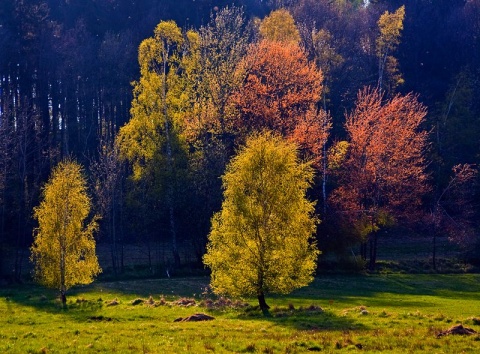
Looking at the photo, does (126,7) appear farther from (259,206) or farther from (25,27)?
(259,206)

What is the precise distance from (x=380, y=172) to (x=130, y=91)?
3355 cm

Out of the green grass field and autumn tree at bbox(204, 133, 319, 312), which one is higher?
autumn tree at bbox(204, 133, 319, 312)

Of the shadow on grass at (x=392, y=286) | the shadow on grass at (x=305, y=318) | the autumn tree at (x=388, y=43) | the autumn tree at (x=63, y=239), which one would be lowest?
the shadow on grass at (x=392, y=286)

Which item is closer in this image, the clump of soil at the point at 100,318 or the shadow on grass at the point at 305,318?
the shadow on grass at the point at 305,318

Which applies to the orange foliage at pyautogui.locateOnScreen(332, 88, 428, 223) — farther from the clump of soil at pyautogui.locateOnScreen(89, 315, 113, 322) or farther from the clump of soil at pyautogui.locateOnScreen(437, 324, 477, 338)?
the clump of soil at pyautogui.locateOnScreen(437, 324, 477, 338)

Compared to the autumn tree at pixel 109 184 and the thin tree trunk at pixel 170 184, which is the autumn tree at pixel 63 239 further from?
the thin tree trunk at pixel 170 184

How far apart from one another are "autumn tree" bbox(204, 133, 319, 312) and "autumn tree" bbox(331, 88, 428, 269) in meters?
24.8

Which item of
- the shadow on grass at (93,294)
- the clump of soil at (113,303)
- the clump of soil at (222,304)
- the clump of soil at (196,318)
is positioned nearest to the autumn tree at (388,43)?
the shadow on grass at (93,294)

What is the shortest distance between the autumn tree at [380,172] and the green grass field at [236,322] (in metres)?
13.0

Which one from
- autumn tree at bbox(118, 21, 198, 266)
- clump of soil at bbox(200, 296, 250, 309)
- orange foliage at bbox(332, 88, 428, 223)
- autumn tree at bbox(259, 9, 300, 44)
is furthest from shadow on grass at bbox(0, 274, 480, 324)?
autumn tree at bbox(259, 9, 300, 44)

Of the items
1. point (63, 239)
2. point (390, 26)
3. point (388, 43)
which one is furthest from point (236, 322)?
point (388, 43)

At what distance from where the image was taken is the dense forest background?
5566 centimetres

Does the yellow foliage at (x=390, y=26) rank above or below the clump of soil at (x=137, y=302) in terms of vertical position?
above

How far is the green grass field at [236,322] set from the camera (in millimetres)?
21281
